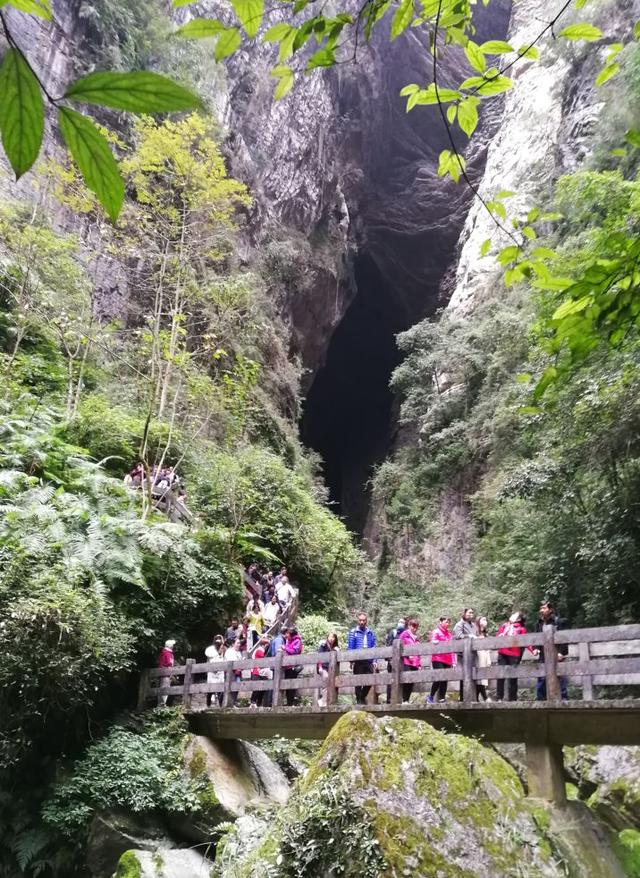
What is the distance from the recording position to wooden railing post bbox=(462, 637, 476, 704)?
668 centimetres

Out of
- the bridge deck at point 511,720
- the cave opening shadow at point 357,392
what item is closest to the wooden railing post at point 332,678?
the bridge deck at point 511,720

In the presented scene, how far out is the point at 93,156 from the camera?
780mm

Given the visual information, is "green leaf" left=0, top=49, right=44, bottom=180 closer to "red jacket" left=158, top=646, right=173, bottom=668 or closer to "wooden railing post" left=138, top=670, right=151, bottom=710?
"wooden railing post" left=138, top=670, right=151, bottom=710

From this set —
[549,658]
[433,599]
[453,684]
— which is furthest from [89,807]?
[433,599]

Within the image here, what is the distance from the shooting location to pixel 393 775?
13.8 ft

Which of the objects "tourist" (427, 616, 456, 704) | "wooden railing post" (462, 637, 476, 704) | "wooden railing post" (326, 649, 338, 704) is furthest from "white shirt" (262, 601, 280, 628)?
"wooden railing post" (462, 637, 476, 704)

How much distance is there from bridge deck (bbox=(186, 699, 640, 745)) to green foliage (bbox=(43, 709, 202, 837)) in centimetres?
117

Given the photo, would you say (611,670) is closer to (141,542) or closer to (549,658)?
(549,658)

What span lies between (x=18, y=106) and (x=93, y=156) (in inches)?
3.7

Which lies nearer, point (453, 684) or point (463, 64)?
point (453, 684)

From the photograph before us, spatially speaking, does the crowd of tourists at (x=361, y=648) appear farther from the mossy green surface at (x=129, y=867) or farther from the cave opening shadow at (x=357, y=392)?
the cave opening shadow at (x=357, y=392)

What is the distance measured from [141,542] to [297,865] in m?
6.56

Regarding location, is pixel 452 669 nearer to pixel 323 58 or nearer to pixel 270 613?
pixel 270 613

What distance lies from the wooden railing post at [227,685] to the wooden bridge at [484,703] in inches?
0.5
